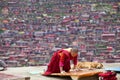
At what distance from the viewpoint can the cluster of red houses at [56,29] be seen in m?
11.4

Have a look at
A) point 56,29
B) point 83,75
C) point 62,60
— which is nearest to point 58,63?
point 62,60

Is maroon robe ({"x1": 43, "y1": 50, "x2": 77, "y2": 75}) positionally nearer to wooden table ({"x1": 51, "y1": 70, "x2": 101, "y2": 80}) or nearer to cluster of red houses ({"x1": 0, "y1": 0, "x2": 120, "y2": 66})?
wooden table ({"x1": 51, "y1": 70, "x2": 101, "y2": 80})

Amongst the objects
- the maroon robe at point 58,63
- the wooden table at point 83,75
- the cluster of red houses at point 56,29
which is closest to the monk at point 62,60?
the maroon robe at point 58,63

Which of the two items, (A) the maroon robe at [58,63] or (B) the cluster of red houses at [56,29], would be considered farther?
(B) the cluster of red houses at [56,29]

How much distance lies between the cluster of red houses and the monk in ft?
18.3

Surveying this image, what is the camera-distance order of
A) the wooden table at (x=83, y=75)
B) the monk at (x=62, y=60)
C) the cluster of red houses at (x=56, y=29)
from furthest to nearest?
the cluster of red houses at (x=56, y=29) → the monk at (x=62, y=60) → the wooden table at (x=83, y=75)

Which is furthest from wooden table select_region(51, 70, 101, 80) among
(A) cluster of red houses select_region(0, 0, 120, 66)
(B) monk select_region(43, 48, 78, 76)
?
(A) cluster of red houses select_region(0, 0, 120, 66)

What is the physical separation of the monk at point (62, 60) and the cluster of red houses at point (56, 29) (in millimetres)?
5566

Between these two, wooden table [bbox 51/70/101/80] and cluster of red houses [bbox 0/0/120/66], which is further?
cluster of red houses [bbox 0/0/120/66]

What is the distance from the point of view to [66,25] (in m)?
12.4

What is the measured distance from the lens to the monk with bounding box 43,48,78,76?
5121 mm

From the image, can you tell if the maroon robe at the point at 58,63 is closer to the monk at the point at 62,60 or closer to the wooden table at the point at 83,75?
the monk at the point at 62,60

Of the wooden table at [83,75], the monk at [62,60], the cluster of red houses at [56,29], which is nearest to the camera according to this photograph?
the wooden table at [83,75]

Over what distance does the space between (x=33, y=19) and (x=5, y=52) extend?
1.71 metres
